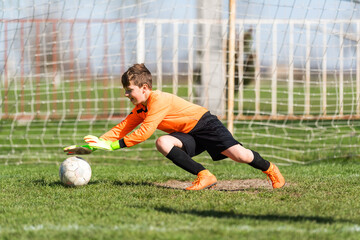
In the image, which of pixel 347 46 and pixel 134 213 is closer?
pixel 134 213

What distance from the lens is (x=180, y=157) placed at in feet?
15.9

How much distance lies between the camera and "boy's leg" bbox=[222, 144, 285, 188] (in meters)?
4.90

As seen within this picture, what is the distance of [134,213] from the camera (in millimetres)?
3684

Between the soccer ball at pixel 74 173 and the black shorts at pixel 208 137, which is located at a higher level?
the black shorts at pixel 208 137

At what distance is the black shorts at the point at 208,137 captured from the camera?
4.93m

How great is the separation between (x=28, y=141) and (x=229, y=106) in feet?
11.8

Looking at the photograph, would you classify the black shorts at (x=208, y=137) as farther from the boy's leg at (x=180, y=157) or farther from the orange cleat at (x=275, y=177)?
the orange cleat at (x=275, y=177)

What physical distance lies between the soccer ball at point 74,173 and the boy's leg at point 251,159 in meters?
1.36

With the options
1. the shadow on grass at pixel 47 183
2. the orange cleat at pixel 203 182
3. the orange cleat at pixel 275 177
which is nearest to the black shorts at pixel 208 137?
the orange cleat at pixel 203 182

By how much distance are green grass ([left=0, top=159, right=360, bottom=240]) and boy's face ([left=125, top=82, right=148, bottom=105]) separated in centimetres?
84

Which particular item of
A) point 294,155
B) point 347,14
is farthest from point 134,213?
point 347,14

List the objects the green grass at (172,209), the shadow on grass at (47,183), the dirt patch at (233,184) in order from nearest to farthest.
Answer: the green grass at (172,209), the dirt patch at (233,184), the shadow on grass at (47,183)

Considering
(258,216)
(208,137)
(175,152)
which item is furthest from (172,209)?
(208,137)

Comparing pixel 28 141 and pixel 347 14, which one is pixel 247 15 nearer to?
pixel 347 14
